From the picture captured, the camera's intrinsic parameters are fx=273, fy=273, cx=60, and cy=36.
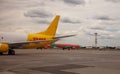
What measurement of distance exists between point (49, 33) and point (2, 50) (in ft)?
39.5

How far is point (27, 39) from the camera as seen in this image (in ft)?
139

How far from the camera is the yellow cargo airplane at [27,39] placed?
128ft

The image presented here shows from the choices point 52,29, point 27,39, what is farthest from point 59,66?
point 52,29

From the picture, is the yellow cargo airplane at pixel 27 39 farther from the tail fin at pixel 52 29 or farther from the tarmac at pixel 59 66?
the tarmac at pixel 59 66

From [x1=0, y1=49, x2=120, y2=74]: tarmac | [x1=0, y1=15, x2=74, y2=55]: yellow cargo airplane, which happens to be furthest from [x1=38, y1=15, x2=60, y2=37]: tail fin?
[x1=0, y1=49, x2=120, y2=74]: tarmac

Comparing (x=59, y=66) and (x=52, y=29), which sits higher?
(x=52, y=29)

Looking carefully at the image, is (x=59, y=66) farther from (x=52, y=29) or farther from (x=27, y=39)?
(x=52, y=29)

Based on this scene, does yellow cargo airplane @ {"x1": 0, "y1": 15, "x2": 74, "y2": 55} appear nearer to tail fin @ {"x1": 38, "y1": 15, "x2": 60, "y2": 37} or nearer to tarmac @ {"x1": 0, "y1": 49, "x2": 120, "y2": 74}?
tail fin @ {"x1": 38, "y1": 15, "x2": 60, "y2": 37}

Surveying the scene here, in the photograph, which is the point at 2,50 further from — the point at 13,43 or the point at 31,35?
the point at 31,35

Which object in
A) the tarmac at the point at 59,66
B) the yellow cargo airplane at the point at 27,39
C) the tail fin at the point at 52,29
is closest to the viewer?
the tarmac at the point at 59,66

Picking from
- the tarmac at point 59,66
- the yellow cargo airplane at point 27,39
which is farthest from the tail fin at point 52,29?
the tarmac at point 59,66

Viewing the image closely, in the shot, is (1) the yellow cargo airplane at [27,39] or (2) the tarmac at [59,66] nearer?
(2) the tarmac at [59,66]

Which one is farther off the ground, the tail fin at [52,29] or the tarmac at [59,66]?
the tail fin at [52,29]

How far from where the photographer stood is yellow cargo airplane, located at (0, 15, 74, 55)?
128 feet
